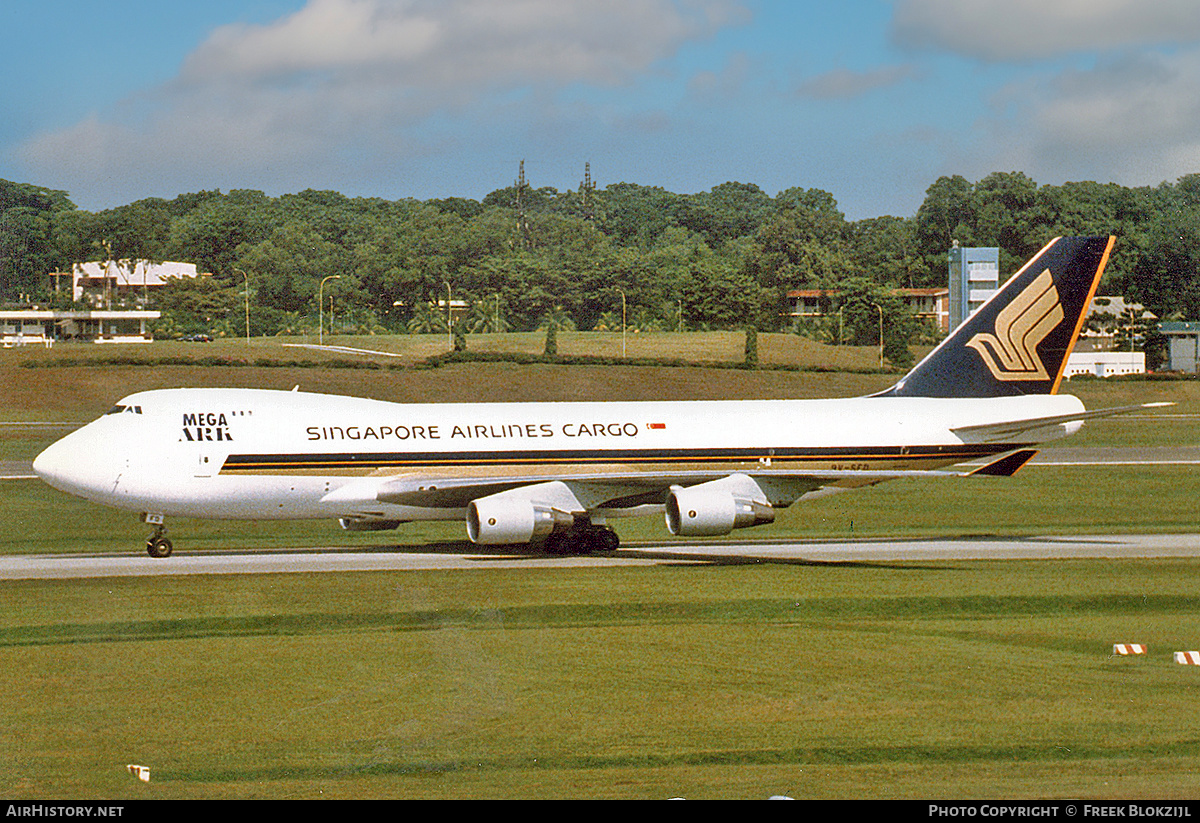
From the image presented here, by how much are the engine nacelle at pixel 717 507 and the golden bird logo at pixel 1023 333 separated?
1048 centimetres

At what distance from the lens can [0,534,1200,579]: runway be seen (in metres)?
35.3

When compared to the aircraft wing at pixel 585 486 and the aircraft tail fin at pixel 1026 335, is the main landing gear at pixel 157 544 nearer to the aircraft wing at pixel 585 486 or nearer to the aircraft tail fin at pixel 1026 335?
the aircraft wing at pixel 585 486

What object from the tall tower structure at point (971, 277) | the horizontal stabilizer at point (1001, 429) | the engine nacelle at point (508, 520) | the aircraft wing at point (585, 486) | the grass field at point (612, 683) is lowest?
the grass field at point (612, 683)

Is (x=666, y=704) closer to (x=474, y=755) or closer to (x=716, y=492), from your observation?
(x=474, y=755)

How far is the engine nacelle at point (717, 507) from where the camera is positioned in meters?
36.4

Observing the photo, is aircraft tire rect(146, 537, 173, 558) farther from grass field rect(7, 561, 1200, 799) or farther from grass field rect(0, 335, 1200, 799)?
grass field rect(7, 561, 1200, 799)

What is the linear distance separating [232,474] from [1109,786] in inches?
1061

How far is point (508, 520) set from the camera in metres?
35.8

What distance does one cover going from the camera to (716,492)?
37.1 m

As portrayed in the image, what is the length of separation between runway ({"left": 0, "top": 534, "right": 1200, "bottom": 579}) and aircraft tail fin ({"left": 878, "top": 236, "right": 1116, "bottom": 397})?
5048mm

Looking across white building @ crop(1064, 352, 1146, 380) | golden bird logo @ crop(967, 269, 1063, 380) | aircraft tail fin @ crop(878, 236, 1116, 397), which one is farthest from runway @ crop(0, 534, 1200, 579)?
white building @ crop(1064, 352, 1146, 380)

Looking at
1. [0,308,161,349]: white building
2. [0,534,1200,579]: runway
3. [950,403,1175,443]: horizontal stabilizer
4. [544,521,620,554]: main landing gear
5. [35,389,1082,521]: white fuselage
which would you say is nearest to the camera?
[0,534,1200,579]: runway

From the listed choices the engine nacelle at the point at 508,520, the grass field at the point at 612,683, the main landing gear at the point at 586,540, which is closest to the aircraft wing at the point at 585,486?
the engine nacelle at the point at 508,520
